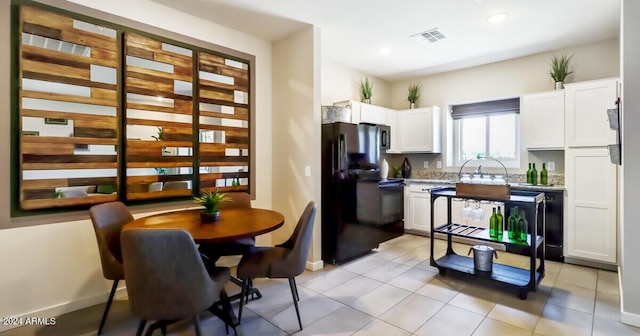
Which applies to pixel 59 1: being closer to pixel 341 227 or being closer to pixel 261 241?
pixel 261 241

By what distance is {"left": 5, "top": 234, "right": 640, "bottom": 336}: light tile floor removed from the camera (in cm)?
215

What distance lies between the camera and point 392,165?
18.3 feet

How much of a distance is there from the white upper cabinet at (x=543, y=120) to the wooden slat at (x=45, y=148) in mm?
5025

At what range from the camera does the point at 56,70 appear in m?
2.31

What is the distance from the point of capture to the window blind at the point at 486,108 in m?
4.38

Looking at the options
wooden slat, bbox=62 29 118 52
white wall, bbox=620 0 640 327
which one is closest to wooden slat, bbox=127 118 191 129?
wooden slat, bbox=62 29 118 52

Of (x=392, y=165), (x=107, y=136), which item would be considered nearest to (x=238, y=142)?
(x=107, y=136)

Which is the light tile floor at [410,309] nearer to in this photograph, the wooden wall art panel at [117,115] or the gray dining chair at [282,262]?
the gray dining chair at [282,262]

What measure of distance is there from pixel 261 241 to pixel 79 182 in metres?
1.97

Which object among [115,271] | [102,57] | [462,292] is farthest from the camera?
[462,292]

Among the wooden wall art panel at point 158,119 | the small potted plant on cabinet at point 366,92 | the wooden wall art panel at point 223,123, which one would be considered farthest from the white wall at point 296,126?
the small potted plant on cabinet at point 366,92

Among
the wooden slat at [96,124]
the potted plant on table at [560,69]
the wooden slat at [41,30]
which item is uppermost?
the potted plant on table at [560,69]

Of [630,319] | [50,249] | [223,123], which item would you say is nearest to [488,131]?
[630,319]

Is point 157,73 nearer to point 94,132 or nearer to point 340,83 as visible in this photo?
point 94,132
